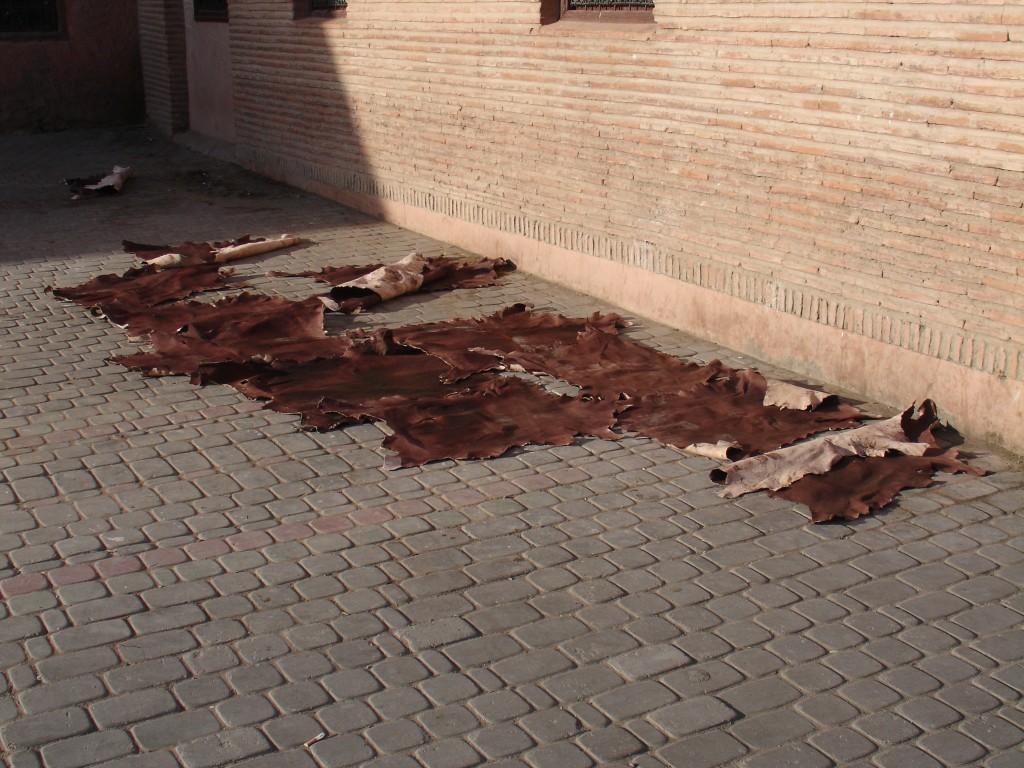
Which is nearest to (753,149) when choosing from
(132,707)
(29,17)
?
(132,707)

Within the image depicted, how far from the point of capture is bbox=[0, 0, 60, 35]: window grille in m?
Result: 17.1

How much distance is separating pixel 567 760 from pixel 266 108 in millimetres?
11374

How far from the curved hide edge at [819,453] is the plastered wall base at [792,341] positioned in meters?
0.29

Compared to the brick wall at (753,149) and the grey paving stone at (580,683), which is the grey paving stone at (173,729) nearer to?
the grey paving stone at (580,683)

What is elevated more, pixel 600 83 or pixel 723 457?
pixel 600 83

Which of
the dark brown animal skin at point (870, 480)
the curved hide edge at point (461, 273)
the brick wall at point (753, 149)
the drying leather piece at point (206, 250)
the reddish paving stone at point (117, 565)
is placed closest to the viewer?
the reddish paving stone at point (117, 565)

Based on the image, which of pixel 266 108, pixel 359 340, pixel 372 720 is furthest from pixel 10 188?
pixel 372 720

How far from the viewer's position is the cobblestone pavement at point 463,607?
12.4 feet

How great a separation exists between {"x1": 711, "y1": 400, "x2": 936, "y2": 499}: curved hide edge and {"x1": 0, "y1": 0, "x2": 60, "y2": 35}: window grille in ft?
48.6

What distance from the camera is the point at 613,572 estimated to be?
4859 mm

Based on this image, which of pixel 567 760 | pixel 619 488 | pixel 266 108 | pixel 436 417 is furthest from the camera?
pixel 266 108

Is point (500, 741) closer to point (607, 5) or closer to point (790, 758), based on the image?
point (790, 758)

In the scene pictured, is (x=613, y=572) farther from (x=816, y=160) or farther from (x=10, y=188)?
(x=10, y=188)

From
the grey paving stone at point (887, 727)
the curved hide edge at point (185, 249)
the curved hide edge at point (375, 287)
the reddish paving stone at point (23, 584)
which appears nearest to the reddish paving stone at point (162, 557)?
the reddish paving stone at point (23, 584)
